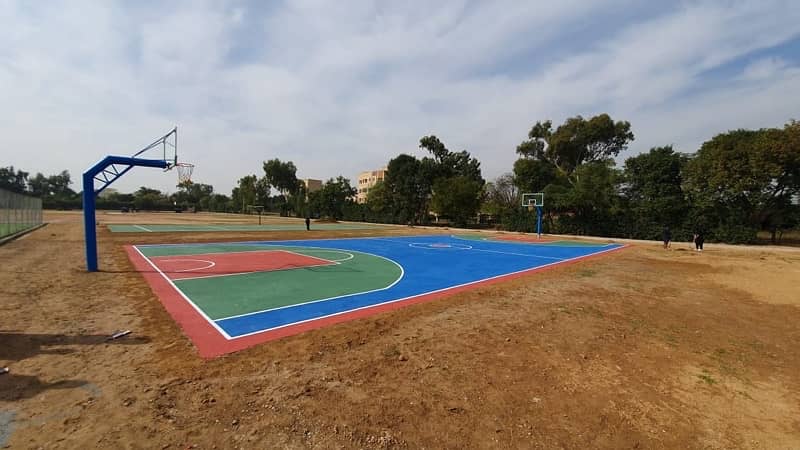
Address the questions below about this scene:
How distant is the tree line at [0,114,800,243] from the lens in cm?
2430

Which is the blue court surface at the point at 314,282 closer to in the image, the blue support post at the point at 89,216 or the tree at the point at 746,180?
the blue support post at the point at 89,216

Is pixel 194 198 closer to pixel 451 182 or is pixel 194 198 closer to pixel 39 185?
pixel 39 185

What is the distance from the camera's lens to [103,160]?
11.1m

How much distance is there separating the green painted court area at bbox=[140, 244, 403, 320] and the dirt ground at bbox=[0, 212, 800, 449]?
50.4 inches

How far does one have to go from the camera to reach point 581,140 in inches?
1800

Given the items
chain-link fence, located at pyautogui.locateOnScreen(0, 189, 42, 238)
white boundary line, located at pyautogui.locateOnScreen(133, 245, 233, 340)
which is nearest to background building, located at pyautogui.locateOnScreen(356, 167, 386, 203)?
chain-link fence, located at pyautogui.locateOnScreen(0, 189, 42, 238)

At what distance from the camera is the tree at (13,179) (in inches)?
4038

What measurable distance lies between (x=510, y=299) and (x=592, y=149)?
4610cm

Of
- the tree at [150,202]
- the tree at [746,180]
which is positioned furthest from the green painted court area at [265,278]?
the tree at [150,202]

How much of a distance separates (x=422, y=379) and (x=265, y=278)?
7.65 meters

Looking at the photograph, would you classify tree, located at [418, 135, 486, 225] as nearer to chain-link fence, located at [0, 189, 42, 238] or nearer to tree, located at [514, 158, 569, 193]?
tree, located at [514, 158, 569, 193]

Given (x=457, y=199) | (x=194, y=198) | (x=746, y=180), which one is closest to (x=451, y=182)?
(x=457, y=199)

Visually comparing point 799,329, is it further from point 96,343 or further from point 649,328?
point 96,343

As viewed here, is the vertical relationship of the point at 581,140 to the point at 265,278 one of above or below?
above
